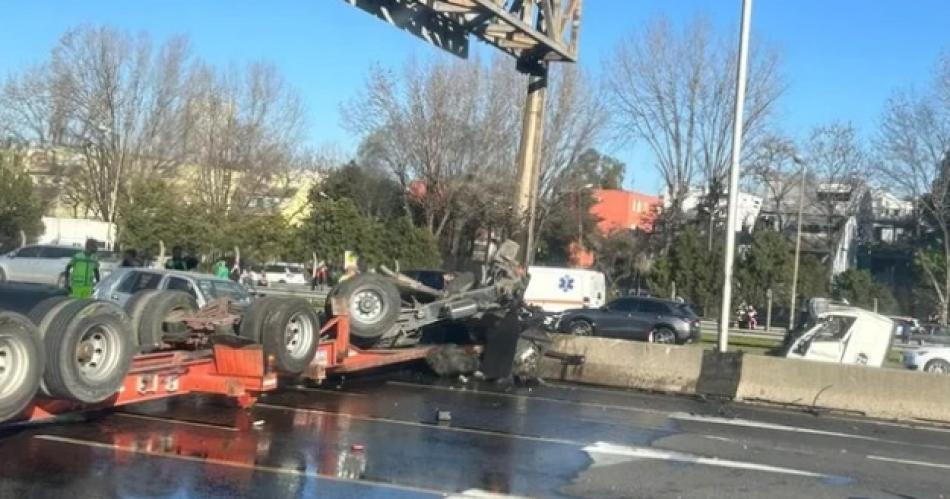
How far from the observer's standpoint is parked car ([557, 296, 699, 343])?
101 feet

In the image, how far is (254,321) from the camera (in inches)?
437

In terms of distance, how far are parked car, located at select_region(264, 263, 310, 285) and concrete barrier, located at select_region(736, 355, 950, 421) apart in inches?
1734

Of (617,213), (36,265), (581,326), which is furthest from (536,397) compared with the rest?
(617,213)

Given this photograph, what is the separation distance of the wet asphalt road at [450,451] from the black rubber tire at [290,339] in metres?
0.58

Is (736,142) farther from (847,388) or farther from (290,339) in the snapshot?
(290,339)

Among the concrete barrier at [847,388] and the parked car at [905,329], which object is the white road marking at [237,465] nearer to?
the concrete barrier at [847,388]

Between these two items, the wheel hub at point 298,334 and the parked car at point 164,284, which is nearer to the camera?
the wheel hub at point 298,334

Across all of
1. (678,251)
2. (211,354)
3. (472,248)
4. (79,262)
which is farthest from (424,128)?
(211,354)

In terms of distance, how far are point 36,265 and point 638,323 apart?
20.9 metres

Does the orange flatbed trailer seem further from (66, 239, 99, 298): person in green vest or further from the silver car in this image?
the silver car

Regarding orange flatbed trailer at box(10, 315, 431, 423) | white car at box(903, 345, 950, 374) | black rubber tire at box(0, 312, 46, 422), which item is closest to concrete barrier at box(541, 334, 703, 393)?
orange flatbed trailer at box(10, 315, 431, 423)

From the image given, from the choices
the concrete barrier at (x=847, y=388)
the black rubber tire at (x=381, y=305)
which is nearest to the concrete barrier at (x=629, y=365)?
the concrete barrier at (x=847, y=388)

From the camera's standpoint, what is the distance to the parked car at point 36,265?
1428 inches

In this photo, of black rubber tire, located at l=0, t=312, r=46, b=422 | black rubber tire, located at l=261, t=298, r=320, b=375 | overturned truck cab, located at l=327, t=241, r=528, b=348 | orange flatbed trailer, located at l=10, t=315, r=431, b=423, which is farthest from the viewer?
overturned truck cab, located at l=327, t=241, r=528, b=348
